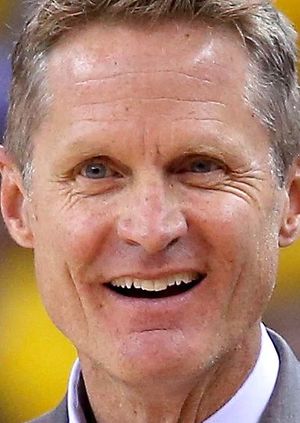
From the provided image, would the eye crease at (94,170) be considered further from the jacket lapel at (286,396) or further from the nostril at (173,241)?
the jacket lapel at (286,396)

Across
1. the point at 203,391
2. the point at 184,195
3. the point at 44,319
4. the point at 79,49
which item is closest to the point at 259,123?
the point at 184,195

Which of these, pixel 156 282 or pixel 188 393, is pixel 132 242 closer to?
pixel 156 282

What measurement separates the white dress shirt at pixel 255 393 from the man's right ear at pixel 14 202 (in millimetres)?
358

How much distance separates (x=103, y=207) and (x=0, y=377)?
116cm

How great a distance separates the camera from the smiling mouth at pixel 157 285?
1.33 meters

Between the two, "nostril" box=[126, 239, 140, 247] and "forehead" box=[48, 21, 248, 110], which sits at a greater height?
"forehead" box=[48, 21, 248, 110]

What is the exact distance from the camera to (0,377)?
2398 millimetres

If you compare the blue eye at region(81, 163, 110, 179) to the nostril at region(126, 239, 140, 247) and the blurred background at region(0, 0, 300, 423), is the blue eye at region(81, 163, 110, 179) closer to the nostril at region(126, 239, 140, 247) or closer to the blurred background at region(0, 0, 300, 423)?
the nostril at region(126, 239, 140, 247)

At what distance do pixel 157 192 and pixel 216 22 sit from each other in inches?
9.7

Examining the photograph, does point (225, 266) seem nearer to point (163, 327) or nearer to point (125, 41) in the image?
point (163, 327)

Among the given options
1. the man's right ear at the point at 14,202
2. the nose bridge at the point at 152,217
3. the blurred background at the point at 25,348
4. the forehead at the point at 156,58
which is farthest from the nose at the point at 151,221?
the blurred background at the point at 25,348

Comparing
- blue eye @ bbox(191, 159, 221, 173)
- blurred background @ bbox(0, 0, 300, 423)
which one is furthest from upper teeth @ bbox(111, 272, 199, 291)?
blurred background @ bbox(0, 0, 300, 423)

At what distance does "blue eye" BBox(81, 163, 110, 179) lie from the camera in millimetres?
1358

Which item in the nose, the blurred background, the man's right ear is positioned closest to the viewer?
the nose
